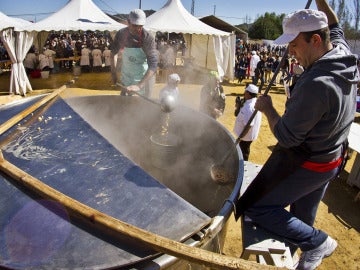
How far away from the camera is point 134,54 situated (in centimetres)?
359

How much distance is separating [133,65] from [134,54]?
15 centimetres

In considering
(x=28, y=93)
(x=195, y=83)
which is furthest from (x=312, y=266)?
(x=195, y=83)

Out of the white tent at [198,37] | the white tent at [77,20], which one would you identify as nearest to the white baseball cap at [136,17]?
the white tent at [77,20]

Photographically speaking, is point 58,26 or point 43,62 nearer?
point 58,26

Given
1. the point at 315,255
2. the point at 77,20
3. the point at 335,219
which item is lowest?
the point at 335,219

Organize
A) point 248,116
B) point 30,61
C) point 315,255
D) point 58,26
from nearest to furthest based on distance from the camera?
1. point 315,255
2. point 248,116
3. point 58,26
4. point 30,61

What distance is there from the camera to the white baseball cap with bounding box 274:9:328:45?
4.79 ft

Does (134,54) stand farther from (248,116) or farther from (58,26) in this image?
(58,26)

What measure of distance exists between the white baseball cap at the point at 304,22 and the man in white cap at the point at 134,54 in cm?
Result: 205

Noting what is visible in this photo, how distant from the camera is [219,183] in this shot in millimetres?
2055

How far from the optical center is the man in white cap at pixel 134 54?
3.40 meters

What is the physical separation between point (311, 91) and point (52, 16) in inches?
448

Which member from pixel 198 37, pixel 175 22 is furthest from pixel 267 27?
pixel 175 22

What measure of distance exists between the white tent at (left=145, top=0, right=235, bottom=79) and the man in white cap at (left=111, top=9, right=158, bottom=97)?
294 inches
